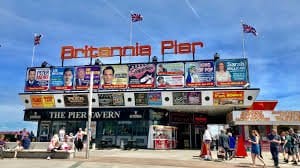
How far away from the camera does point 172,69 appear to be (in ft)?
106

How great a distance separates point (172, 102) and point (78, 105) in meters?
9.93

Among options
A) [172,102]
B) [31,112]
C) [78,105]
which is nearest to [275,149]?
[172,102]

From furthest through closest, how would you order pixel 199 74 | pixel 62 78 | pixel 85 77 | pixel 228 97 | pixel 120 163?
pixel 62 78 < pixel 85 77 < pixel 199 74 < pixel 228 97 < pixel 120 163

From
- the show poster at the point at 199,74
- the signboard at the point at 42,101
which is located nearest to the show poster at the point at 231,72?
the show poster at the point at 199,74

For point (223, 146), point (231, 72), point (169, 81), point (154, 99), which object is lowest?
point (223, 146)

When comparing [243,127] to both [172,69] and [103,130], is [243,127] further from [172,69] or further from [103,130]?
[103,130]

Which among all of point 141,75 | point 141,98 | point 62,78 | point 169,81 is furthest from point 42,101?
point 169,81

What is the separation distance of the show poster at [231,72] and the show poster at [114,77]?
9.39m

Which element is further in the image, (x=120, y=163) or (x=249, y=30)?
(x=249, y=30)

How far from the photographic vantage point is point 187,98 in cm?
3147

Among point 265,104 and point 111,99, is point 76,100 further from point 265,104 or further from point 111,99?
point 265,104

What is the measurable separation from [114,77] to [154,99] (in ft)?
16.2

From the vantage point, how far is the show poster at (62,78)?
34.1 m

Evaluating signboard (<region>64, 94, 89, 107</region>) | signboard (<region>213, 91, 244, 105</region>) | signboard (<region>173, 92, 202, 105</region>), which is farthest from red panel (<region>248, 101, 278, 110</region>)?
signboard (<region>64, 94, 89, 107</region>)
